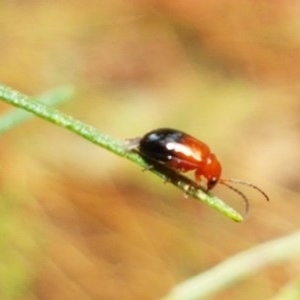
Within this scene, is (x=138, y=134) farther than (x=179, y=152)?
Yes

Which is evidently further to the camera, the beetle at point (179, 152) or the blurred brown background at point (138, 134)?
the blurred brown background at point (138, 134)

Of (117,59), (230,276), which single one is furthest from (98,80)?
(230,276)

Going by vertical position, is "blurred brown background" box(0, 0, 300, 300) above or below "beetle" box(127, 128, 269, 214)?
above

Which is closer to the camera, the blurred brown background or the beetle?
the beetle

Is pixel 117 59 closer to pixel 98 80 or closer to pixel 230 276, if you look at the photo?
pixel 98 80
